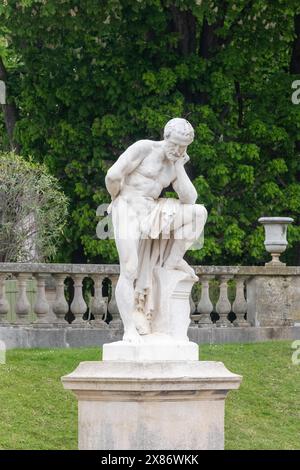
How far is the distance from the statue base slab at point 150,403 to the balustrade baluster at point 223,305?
8.29 metres

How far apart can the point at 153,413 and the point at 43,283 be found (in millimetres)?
7093

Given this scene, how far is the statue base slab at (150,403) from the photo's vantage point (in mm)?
14352

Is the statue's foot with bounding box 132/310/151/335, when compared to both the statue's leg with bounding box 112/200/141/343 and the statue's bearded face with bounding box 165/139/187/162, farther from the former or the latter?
the statue's bearded face with bounding box 165/139/187/162

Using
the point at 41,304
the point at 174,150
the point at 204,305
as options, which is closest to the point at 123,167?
the point at 174,150

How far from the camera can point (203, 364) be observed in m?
14.6

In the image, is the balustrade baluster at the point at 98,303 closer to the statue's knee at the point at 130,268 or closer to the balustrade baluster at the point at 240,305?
the balustrade baluster at the point at 240,305

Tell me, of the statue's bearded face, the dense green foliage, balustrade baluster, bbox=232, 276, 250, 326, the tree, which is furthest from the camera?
the dense green foliage

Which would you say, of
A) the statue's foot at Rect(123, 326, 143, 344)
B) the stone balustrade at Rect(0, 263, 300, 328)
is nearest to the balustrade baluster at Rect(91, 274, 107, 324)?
the stone balustrade at Rect(0, 263, 300, 328)

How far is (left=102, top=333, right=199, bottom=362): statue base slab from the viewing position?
14.6m

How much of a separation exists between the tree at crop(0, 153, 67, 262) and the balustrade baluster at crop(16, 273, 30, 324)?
335cm

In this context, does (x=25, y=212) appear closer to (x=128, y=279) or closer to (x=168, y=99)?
(x=168, y=99)

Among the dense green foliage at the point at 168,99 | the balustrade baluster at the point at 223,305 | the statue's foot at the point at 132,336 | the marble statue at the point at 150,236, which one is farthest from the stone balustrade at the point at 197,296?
the statue's foot at the point at 132,336

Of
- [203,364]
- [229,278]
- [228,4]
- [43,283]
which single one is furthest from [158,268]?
[228,4]

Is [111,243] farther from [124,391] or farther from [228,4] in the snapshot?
[124,391]
